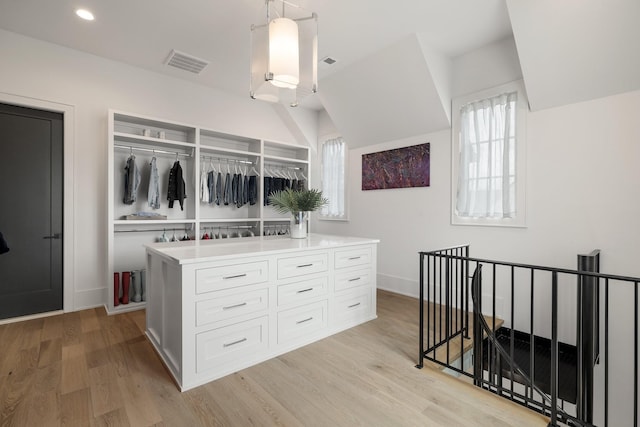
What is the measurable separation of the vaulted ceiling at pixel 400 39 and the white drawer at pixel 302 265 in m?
2.00

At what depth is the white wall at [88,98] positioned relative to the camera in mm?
3127

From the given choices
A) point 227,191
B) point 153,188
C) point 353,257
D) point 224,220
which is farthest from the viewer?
point 227,191

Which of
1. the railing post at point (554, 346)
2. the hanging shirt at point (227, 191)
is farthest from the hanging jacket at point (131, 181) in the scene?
the railing post at point (554, 346)

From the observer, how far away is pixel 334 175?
5.29 m

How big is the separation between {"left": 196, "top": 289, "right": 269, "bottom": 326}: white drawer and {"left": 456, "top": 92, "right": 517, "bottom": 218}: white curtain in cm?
264

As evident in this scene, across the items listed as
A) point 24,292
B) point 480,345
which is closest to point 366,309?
point 480,345

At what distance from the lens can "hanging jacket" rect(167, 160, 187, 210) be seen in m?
3.84

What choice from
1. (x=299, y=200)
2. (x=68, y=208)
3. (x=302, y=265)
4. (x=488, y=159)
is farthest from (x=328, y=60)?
(x=68, y=208)

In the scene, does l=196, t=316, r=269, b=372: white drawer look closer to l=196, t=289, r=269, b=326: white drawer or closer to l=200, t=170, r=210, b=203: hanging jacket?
l=196, t=289, r=269, b=326: white drawer

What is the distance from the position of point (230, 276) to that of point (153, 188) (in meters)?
2.30

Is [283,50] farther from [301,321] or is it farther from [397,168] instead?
[397,168]

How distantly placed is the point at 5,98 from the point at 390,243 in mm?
4685

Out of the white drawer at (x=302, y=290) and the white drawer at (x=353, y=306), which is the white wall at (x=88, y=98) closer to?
the white drawer at (x=302, y=290)

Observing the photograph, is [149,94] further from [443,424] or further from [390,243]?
[443,424]
